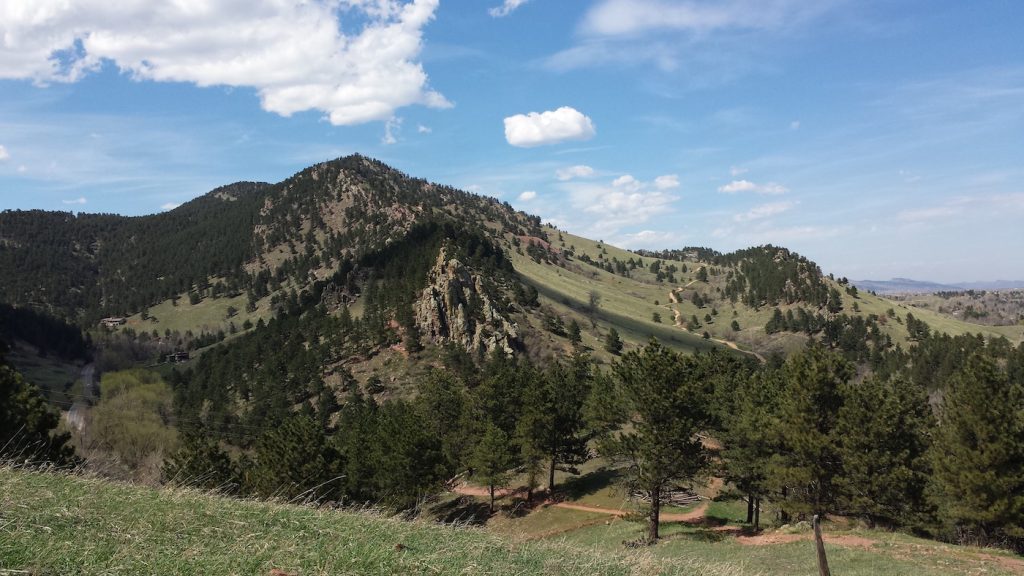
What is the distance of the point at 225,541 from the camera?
8.79m

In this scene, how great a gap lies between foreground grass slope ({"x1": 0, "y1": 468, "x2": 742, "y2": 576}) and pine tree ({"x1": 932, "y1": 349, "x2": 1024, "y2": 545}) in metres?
28.5

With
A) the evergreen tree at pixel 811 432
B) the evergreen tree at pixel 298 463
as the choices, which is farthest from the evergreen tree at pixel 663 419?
the evergreen tree at pixel 298 463

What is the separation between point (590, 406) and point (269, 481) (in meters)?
28.9

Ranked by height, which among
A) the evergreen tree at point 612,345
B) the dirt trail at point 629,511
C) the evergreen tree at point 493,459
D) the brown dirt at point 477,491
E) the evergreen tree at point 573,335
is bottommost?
the brown dirt at point 477,491

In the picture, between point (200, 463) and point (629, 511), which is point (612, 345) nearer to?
point (629, 511)

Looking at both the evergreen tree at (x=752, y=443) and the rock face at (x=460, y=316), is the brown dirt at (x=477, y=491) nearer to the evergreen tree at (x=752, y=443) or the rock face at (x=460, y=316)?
the evergreen tree at (x=752, y=443)

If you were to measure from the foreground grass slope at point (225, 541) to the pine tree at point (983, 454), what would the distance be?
28.5 meters

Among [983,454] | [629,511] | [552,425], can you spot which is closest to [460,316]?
[552,425]

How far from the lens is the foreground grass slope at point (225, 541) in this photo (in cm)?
728

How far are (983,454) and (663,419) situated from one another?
1702 cm

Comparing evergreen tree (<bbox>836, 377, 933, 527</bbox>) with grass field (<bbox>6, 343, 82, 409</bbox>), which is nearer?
evergreen tree (<bbox>836, 377, 933, 527</bbox>)

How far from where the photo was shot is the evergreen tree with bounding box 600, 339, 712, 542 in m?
35.4

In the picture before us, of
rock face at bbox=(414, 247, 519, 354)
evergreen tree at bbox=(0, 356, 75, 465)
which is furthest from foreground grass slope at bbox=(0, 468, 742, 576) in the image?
rock face at bbox=(414, 247, 519, 354)

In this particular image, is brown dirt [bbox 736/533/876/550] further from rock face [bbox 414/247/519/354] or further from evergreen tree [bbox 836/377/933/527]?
rock face [bbox 414/247/519/354]
